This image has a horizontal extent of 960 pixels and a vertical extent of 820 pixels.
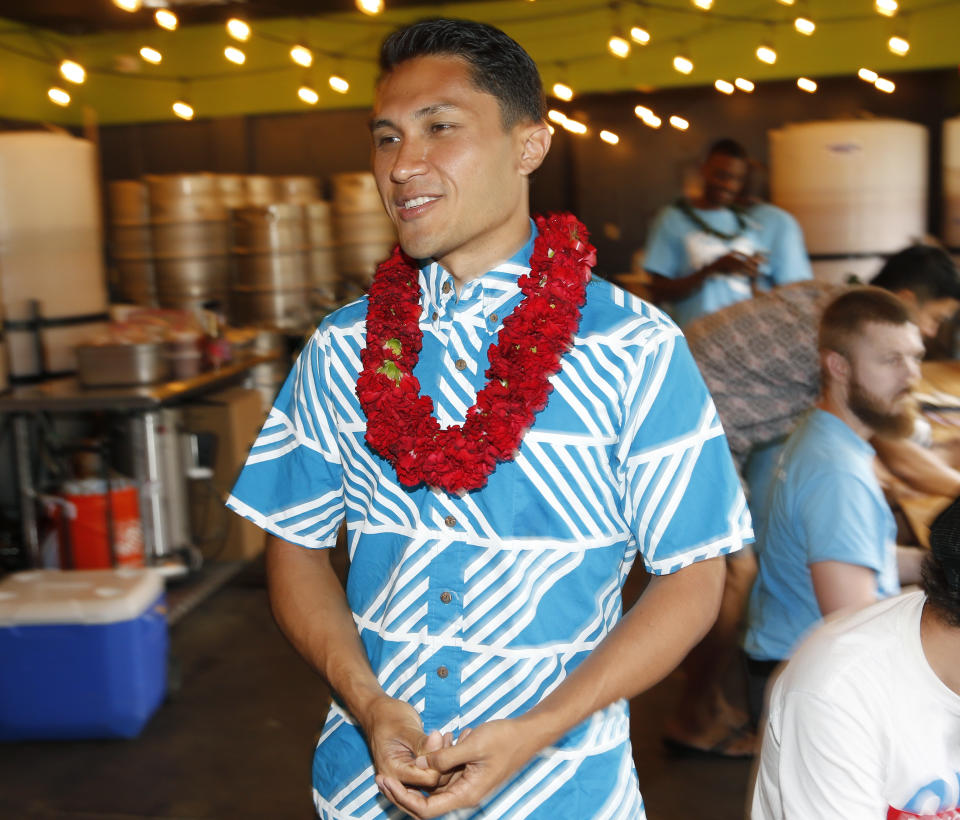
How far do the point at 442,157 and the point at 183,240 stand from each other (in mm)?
5964

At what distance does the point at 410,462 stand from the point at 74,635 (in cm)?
262

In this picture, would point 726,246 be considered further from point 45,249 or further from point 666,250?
point 45,249

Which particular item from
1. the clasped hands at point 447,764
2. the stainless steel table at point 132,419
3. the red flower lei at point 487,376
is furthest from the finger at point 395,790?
the stainless steel table at point 132,419

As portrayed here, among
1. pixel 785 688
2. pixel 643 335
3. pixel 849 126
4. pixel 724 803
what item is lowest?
pixel 724 803

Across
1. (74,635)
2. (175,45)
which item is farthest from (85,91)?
(74,635)

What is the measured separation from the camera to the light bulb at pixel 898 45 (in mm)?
8062

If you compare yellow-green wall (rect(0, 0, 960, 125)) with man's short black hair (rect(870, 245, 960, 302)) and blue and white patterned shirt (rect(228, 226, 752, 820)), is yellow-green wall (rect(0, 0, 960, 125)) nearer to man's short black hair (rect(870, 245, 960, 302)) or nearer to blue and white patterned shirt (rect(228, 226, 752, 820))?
man's short black hair (rect(870, 245, 960, 302))

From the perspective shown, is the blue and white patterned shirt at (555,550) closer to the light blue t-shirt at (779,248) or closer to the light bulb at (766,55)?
the light blue t-shirt at (779,248)

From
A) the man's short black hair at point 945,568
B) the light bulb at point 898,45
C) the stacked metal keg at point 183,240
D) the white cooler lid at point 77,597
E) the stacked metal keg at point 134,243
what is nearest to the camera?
the man's short black hair at point 945,568

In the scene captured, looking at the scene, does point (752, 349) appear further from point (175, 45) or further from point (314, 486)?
point (175, 45)

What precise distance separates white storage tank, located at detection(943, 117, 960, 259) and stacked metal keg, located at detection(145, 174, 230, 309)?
172 inches

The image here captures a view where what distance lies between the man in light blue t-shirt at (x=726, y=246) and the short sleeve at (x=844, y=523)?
2102 mm

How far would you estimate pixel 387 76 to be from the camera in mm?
1393

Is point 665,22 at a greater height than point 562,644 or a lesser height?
greater
